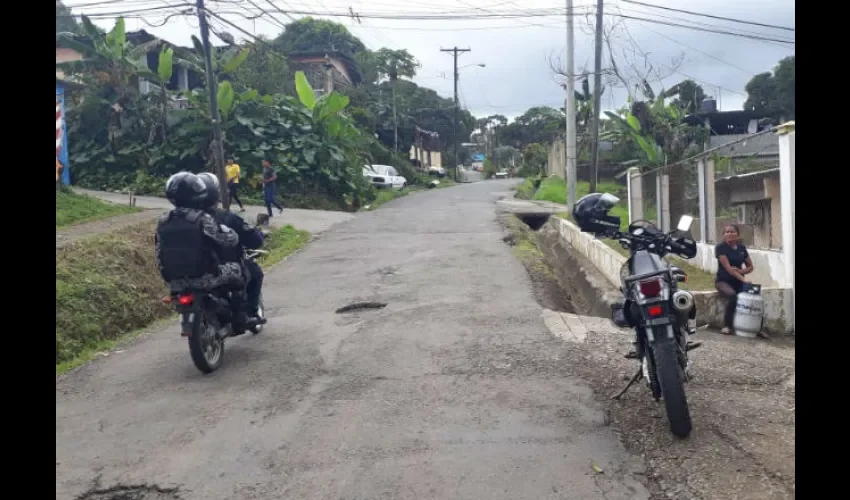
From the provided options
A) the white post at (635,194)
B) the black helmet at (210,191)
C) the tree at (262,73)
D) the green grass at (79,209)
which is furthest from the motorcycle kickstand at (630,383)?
the tree at (262,73)

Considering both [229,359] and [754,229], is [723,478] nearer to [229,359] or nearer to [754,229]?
[229,359]

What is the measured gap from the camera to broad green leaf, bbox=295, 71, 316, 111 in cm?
2312

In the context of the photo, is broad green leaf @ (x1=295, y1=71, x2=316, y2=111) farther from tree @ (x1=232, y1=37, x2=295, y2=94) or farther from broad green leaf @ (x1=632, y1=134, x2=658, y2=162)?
broad green leaf @ (x1=632, y1=134, x2=658, y2=162)

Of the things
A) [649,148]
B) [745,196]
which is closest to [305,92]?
[649,148]

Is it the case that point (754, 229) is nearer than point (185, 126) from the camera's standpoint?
Yes

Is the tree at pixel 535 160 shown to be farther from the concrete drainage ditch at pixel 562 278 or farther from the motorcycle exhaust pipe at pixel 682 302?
the motorcycle exhaust pipe at pixel 682 302

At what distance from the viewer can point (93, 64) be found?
21.5 meters

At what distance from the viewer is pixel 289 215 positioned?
758 inches

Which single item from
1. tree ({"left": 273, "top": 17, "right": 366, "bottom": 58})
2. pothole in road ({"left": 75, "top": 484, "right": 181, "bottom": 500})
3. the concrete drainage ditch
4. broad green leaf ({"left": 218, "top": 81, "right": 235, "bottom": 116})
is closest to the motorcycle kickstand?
pothole in road ({"left": 75, "top": 484, "right": 181, "bottom": 500})

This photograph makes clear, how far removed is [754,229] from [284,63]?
Result: 83.5 feet

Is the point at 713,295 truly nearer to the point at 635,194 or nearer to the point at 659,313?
the point at 659,313

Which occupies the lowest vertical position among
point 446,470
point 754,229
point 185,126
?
point 446,470

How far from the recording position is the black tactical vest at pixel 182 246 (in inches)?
231
